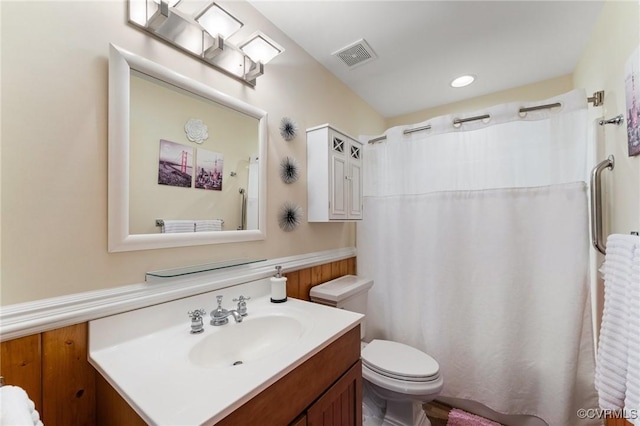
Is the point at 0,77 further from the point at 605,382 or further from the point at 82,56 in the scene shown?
the point at 605,382

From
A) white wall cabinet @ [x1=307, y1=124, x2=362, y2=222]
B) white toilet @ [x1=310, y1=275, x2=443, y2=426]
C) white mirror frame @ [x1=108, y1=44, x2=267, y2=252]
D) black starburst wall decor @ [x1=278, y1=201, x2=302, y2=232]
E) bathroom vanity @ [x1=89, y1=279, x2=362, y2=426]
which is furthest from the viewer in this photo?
white wall cabinet @ [x1=307, y1=124, x2=362, y2=222]

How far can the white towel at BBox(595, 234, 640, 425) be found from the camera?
83cm

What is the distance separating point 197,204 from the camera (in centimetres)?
106

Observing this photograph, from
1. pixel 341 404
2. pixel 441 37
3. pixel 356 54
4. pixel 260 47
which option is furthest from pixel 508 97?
pixel 341 404

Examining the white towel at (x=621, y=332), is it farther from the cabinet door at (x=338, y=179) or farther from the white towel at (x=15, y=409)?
the white towel at (x=15, y=409)

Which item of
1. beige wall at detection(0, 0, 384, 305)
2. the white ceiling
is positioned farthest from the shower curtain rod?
beige wall at detection(0, 0, 384, 305)

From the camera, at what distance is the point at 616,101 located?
115 centimetres

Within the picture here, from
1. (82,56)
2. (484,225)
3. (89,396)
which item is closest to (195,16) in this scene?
(82,56)

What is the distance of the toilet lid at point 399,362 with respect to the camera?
130 cm

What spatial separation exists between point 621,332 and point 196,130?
5.74 ft

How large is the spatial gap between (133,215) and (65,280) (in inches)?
9.9

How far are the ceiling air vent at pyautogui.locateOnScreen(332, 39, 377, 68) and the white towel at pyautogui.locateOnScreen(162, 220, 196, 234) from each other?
1339mm

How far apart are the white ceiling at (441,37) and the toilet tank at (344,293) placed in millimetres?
1449

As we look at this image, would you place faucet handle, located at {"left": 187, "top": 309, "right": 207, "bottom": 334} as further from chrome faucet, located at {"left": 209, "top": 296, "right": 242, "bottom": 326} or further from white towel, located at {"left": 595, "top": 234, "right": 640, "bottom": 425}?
white towel, located at {"left": 595, "top": 234, "right": 640, "bottom": 425}
